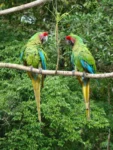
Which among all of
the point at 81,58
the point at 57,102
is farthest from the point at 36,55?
the point at 57,102

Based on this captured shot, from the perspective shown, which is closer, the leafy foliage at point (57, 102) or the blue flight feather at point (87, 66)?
the blue flight feather at point (87, 66)

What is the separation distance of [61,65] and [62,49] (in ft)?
1.49

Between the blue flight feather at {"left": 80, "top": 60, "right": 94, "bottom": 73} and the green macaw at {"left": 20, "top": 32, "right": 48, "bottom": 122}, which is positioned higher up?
the green macaw at {"left": 20, "top": 32, "right": 48, "bottom": 122}

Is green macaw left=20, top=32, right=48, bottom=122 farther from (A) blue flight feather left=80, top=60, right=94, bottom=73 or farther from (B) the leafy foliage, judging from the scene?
(B) the leafy foliage

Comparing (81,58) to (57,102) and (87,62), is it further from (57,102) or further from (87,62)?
(57,102)

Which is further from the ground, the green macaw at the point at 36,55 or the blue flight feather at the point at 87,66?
the green macaw at the point at 36,55

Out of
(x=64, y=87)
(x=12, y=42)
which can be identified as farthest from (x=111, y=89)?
(x=12, y=42)

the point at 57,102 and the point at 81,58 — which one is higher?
the point at 81,58

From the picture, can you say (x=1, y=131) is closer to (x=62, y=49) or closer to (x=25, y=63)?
(x=62, y=49)

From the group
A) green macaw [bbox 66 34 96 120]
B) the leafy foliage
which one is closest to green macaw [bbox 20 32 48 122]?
green macaw [bbox 66 34 96 120]

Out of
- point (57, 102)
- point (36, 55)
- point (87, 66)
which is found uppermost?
point (36, 55)

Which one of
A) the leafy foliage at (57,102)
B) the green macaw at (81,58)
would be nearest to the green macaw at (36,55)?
the green macaw at (81,58)

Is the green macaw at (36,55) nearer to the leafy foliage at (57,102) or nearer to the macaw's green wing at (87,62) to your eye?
the macaw's green wing at (87,62)

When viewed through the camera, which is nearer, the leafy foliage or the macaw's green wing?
the macaw's green wing
